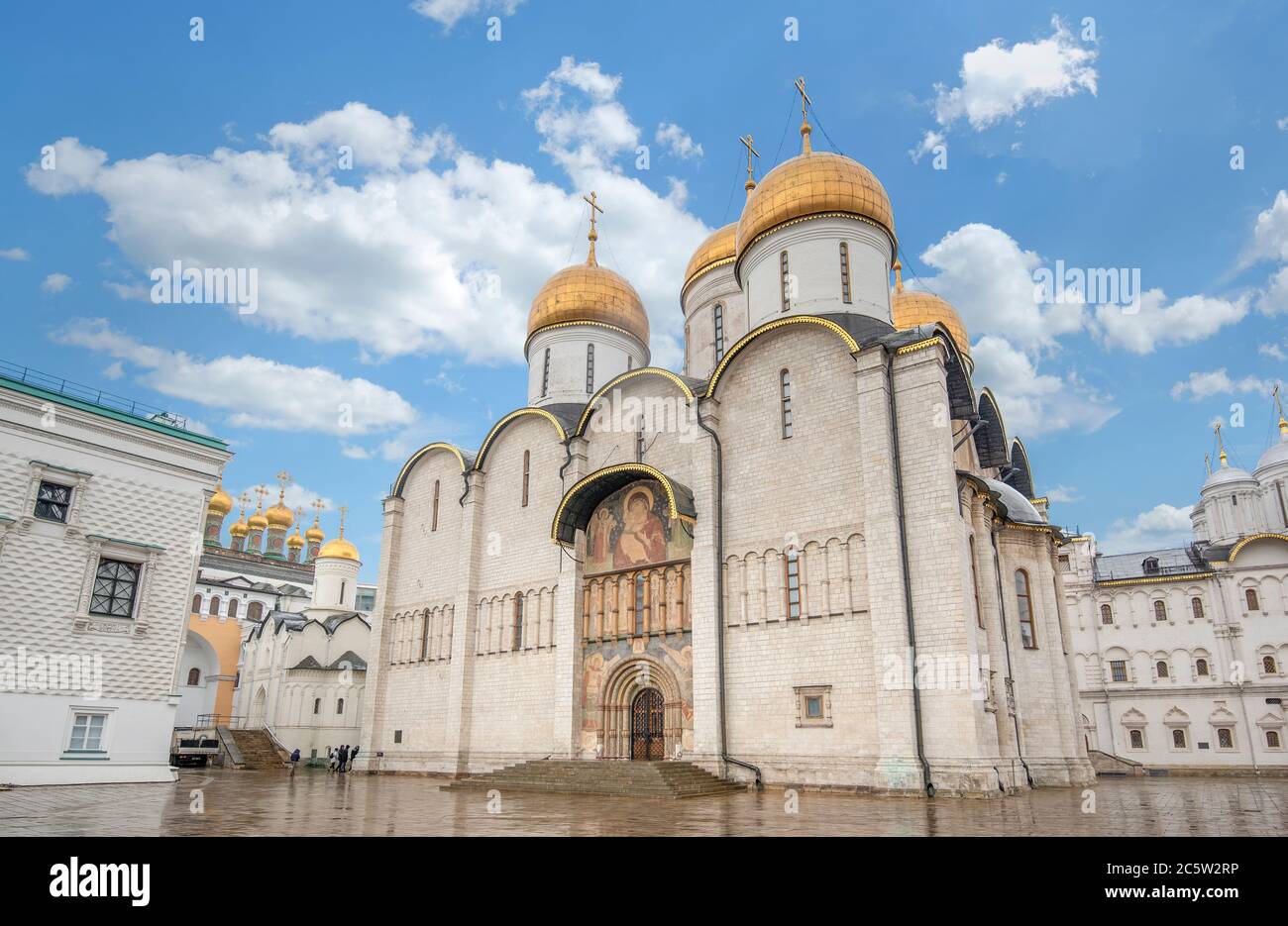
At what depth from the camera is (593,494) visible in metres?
18.9

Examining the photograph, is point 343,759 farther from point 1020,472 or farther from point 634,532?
point 1020,472

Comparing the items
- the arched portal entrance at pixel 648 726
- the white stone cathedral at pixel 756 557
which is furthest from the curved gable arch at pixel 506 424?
the arched portal entrance at pixel 648 726

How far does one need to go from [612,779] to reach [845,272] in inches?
462

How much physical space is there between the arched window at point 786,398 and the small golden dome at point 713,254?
8027mm

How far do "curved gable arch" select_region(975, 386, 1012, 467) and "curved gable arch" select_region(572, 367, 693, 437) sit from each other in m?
8.37

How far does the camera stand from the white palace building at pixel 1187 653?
27.8 meters

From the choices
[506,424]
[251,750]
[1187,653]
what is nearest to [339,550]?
[251,750]

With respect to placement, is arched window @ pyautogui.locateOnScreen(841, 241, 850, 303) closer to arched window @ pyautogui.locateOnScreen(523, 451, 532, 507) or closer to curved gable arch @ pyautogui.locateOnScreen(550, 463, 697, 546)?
curved gable arch @ pyautogui.locateOnScreen(550, 463, 697, 546)

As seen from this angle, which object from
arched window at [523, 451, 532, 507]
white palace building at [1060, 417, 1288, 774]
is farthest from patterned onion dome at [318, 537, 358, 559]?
white palace building at [1060, 417, 1288, 774]

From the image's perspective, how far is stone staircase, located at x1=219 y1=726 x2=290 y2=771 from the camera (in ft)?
89.8

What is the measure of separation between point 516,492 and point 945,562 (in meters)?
11.4

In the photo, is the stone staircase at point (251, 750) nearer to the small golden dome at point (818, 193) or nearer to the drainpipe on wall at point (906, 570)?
the drainpipe on wall at point (906, 570)
